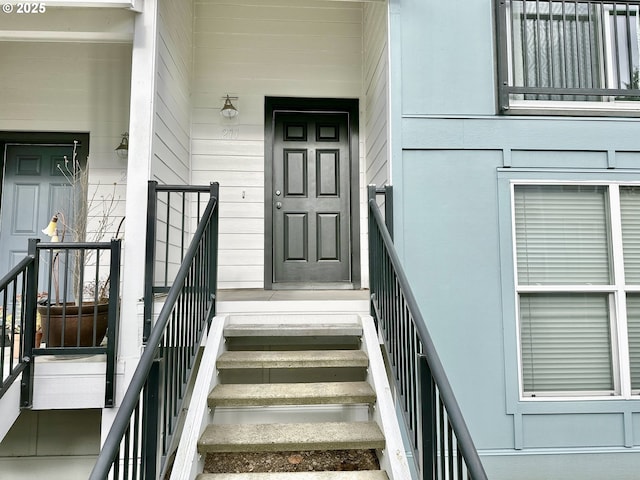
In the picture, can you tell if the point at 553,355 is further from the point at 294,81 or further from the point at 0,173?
the point at 0,173

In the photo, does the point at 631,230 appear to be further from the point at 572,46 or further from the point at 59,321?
the point at 59,321

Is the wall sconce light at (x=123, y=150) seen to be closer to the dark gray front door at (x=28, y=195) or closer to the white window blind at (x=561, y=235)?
the dark gray front door at (x=28, y=195)

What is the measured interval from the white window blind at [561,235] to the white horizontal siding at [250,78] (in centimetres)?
227

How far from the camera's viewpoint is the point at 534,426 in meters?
2.94

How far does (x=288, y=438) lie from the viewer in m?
2.21

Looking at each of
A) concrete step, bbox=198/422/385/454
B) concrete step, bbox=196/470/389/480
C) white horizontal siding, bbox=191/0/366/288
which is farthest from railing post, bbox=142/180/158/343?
white horizontal siding, bbox=191/0/366/288

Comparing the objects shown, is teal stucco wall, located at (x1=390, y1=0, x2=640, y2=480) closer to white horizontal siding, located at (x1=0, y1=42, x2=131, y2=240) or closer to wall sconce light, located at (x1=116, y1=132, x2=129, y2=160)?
wall sconce light, located at (x1=116, y1=132, x2=129, y2=160)

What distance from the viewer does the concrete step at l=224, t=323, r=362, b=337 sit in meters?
2.88

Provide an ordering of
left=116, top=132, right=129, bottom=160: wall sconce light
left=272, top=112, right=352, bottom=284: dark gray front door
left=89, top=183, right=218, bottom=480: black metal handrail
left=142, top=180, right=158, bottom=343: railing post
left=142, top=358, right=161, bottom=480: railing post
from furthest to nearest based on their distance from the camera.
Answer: left=272, top=112, right=352, bottom=284: dark gray front door → left=116, top=132, right=129, bottom=160: wall sconce light → left=142, top=180, right=158, bottom=343: railing post → left=142, top=358, right=161, bottom=480: railing post → left=89, top=183, right=218, bottom=480: black metal handrail

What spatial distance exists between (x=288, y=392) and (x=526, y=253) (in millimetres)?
1960

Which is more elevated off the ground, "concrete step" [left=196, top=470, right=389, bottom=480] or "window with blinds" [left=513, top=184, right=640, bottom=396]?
"window with blinds" [left=513, top=184, right=640, bottom=396]

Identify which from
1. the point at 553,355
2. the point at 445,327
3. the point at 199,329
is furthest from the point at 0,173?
the point at 553,355

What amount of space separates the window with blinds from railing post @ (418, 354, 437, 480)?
4.88 feet

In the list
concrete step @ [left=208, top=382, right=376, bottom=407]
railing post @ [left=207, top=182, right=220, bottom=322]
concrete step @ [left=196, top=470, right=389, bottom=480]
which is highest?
railing post @ [left=207, top=182, right=220, bottom=322]
